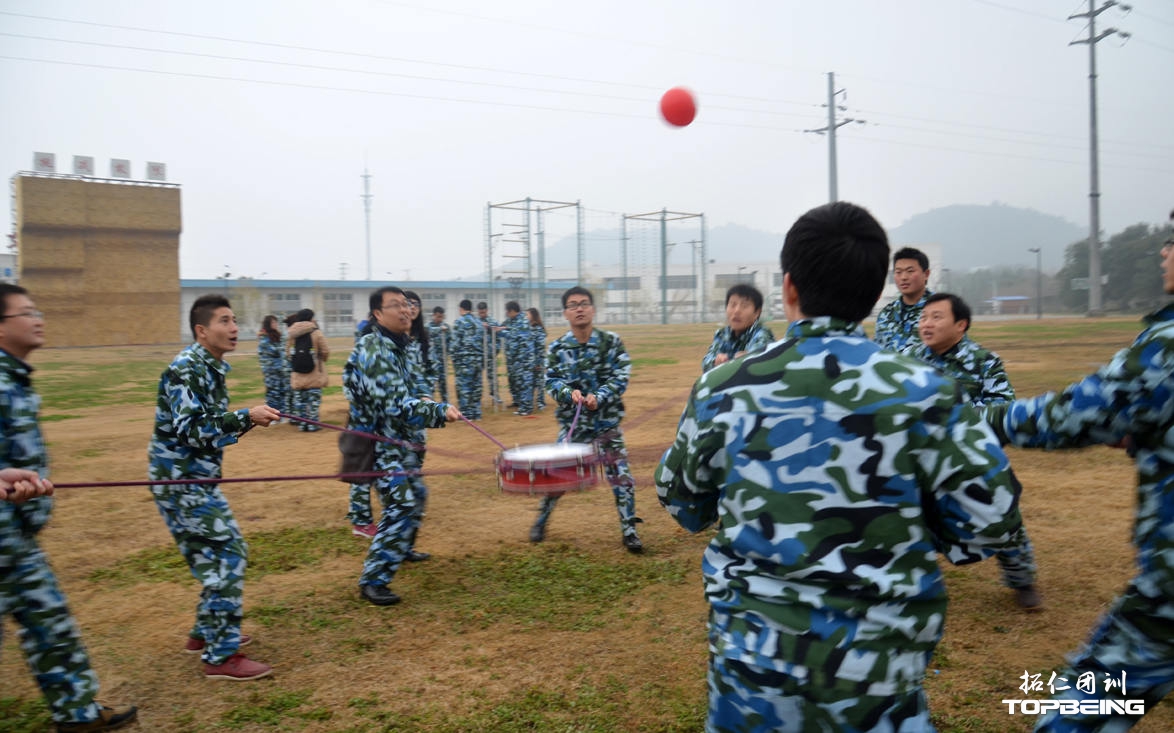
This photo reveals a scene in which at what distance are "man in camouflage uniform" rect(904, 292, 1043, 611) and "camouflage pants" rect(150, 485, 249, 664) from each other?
3.95m

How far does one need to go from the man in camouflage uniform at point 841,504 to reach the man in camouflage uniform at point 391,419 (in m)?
3.42

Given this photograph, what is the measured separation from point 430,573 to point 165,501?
2.27 meters

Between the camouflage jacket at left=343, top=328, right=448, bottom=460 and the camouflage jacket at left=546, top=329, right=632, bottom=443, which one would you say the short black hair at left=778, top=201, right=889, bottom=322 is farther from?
the camouflage jacket at left=546, top=329, right=632, bottom=443

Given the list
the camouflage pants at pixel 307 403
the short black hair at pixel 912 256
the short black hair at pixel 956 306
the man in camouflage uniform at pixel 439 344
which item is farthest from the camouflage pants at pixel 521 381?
the short black hair at pixel 956 306

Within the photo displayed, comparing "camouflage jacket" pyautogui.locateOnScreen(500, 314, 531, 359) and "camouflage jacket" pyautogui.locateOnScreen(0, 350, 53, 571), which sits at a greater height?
"camouflage jacket" pyautogui.locateOnScreen(500, 314, 531, 359)

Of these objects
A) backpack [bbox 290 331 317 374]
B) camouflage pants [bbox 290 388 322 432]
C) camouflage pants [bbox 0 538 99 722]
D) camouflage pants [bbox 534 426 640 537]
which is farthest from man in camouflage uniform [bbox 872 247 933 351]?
camouflage pants [bbox 290 388 322 432]

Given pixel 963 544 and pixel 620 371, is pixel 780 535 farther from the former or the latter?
pixel 620 371

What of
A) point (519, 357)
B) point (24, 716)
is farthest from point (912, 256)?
point (519, 357)

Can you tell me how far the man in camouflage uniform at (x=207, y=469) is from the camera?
405 cm

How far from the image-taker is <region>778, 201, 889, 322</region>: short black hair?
1.85 metres

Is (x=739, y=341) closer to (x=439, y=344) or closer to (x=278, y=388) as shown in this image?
(x=278, y=388)

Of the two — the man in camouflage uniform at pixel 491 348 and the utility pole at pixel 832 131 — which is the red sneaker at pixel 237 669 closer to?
the man in camouflage uniform at pixel 491 348

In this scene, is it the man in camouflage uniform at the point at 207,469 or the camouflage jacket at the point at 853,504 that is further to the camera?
the man in camouflage uniform at the point at 207,469

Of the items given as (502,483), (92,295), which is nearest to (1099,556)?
(502,483)
